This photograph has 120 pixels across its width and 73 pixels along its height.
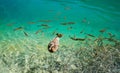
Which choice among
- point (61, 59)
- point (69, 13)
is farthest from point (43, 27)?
point (69, 13)

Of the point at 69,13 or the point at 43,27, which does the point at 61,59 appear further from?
the point at 69,13

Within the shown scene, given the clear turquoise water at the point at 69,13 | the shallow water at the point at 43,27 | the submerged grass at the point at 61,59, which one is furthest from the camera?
the clear turquoise water at the point at 69,13

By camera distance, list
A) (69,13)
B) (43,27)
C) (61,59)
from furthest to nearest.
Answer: (69,13) < (43,27) < (61,59)

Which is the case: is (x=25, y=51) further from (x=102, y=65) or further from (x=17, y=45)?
(x=102, y=65)

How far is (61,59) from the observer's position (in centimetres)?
982

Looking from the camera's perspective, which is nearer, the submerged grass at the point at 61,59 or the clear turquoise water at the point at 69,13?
the submerged grass at the point at 61,59

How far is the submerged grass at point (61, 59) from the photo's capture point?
9086 millimetres

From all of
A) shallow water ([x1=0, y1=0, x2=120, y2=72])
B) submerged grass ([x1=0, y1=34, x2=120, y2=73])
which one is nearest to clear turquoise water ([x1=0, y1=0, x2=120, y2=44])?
shallow water ([x1=0, y1=0, x2=120, y2=72])

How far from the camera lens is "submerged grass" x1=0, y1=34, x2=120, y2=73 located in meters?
9.09

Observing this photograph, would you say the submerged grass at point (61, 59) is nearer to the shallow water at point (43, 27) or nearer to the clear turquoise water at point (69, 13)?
the shallow water at point (43, 27)

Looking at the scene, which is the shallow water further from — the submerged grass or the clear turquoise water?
the submerged grass

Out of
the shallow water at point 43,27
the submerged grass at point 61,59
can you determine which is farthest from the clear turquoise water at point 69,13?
the submerged grass at point 61,59

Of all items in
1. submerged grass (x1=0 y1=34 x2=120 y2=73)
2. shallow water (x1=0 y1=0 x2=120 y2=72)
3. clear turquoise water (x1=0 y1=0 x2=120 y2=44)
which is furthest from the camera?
clear turquoise water (x1=0 y1=0 x2=120 y2=44)

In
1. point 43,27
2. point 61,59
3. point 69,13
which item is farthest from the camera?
point 69,13
